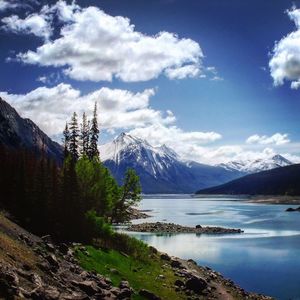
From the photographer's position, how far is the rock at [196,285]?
163 ft

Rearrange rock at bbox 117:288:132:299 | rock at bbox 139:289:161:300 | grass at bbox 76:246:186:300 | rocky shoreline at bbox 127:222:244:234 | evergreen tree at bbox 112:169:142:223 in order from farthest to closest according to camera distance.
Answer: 1. rocky shoreline at bbox 127:222:244:234
2. evergreen tree at bbox 112:169:142:223
3. grass at bbox 76:246:186:300
4. rock at bbox 139:289:161:300
5. rock at bbox 117:288:132:299

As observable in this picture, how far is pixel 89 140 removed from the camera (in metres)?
110

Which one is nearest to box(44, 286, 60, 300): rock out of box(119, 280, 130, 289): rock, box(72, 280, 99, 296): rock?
box(72, 280, 99, 296): rock

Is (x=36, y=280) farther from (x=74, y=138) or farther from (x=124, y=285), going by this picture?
(x=74, y=138)

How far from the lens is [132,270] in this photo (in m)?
52.3

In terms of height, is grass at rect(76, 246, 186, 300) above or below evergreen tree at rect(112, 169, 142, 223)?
below

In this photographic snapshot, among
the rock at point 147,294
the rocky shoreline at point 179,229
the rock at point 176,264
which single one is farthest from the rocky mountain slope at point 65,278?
the rocky shoreline at point 179,229

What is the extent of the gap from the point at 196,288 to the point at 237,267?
80.9ft

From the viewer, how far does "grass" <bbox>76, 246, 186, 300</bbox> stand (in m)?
45.6

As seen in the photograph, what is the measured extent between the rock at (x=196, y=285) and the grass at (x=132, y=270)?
192cm

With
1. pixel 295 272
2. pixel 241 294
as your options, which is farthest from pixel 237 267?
pixel 241 294

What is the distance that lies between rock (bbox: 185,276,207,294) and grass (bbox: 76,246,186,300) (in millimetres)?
1925

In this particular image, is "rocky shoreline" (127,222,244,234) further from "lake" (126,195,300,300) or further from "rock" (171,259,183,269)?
"rock" (171,259,183,269)

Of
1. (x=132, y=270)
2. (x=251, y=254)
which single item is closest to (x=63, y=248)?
(x=132, y=270)
